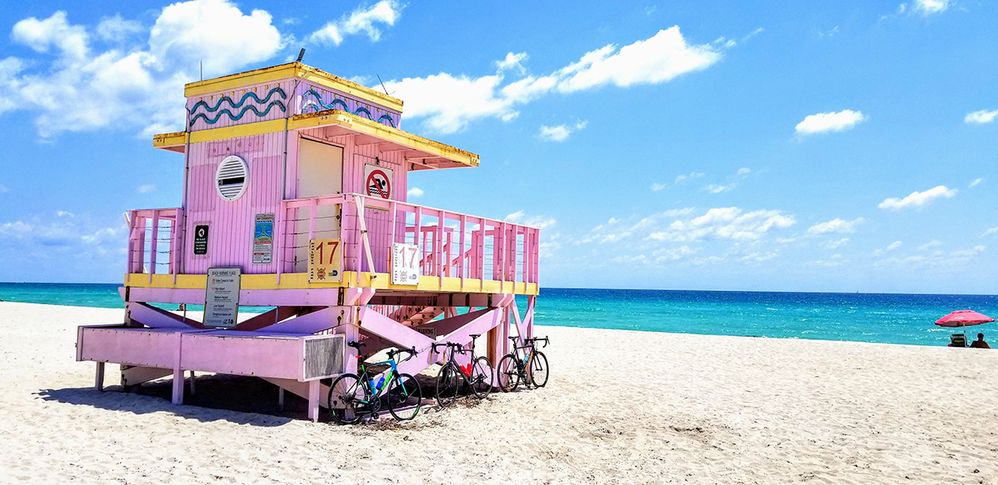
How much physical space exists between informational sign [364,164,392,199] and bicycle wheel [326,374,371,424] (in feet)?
11.6

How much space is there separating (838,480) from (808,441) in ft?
6.43

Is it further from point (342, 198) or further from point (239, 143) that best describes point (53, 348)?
point (342, 198)

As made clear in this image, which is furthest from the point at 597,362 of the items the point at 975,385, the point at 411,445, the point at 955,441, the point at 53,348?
the point at 53,348

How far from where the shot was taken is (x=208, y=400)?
1207 cm

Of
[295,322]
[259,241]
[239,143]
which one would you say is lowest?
[295,322]

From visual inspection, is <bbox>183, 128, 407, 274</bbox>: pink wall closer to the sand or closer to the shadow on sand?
the shadow on sand

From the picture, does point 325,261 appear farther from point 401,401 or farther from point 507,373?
point 507,373

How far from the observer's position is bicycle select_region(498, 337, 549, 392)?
546 inches

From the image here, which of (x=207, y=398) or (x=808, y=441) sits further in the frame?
(x=207, y=398)

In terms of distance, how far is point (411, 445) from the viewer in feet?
30.0

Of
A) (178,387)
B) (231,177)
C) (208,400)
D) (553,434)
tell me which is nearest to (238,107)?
(231,177)

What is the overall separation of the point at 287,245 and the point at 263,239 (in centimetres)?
54

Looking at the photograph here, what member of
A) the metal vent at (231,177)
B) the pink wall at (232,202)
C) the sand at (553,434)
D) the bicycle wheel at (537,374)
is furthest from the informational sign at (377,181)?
the bicycle wheel at (537,374)

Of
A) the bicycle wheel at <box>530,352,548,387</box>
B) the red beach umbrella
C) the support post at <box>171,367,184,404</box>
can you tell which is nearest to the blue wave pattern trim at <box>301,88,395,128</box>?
the support post at <box>171,367,184,404</box>
